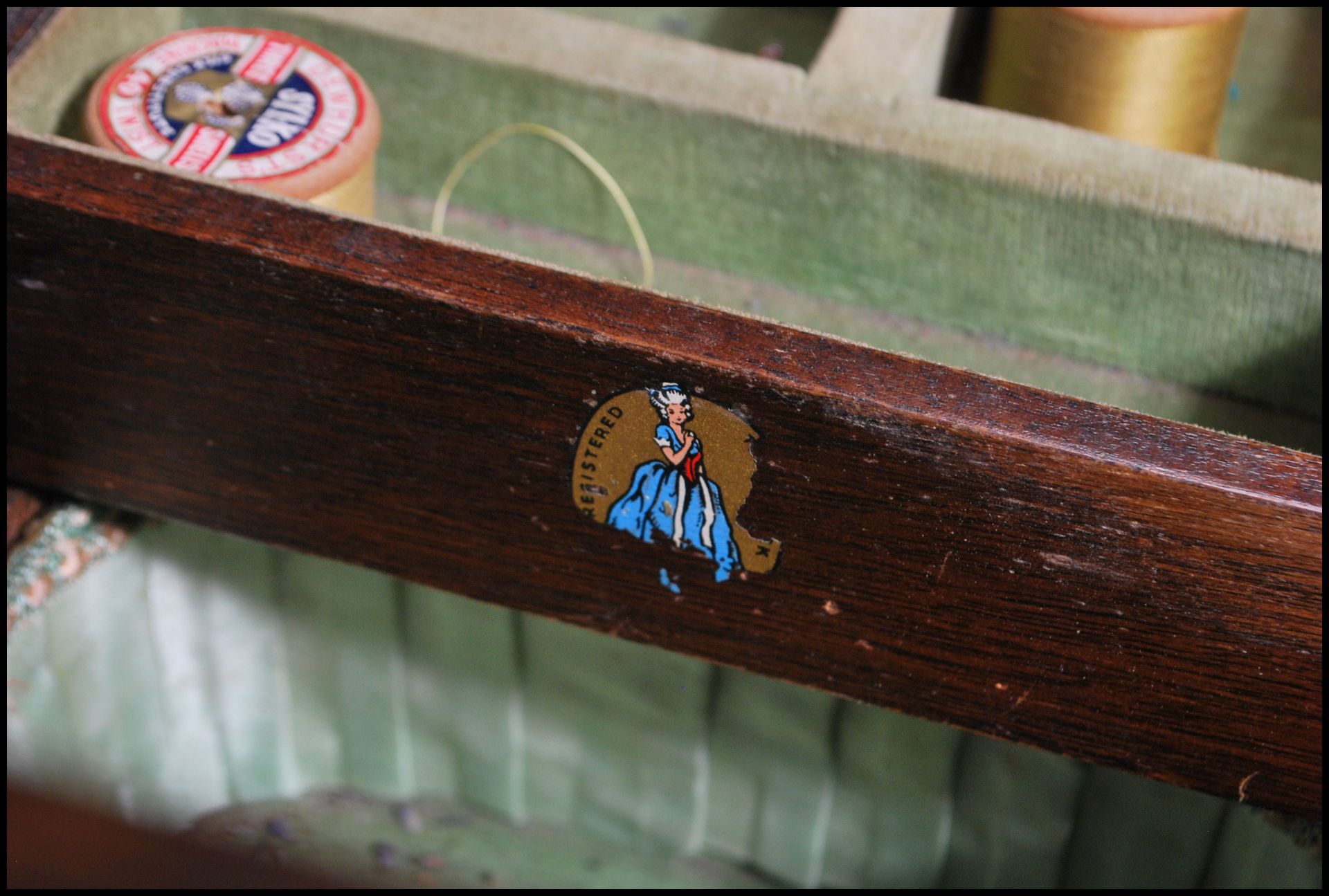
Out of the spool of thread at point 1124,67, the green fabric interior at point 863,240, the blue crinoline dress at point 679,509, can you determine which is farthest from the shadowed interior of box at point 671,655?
the blue crinoline dress at point 679,509

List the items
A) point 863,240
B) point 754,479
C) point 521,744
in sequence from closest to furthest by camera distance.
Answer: point 754,479 → point 863,240 → point 521,744

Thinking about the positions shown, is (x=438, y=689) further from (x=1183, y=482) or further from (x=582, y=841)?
(x=1183, y=482)

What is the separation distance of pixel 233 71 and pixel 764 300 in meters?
0.43

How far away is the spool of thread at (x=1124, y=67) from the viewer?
3.26 feet

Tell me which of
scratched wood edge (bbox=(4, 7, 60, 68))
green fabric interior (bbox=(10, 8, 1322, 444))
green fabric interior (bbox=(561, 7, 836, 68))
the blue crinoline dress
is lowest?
the blue crinoline dress

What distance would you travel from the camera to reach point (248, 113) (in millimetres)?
877

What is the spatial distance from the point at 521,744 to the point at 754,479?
52 centimetres

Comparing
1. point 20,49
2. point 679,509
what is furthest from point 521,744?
point 20,49

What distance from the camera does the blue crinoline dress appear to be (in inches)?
27.7

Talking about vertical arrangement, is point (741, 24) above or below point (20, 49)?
above

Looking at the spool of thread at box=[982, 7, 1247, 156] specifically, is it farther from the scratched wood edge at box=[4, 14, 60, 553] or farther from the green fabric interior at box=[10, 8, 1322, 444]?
the scratched wood edge at box=[4, 14, 60, 553]

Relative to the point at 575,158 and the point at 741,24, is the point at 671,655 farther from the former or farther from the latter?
the point at 741,24

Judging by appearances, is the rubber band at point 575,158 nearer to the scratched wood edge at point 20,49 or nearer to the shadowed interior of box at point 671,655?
the shadowed interior of box at point 671,655

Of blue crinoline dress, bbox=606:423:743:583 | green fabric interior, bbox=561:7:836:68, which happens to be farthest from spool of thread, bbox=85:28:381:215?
green fabric interior, bbox=561:7:836:68
